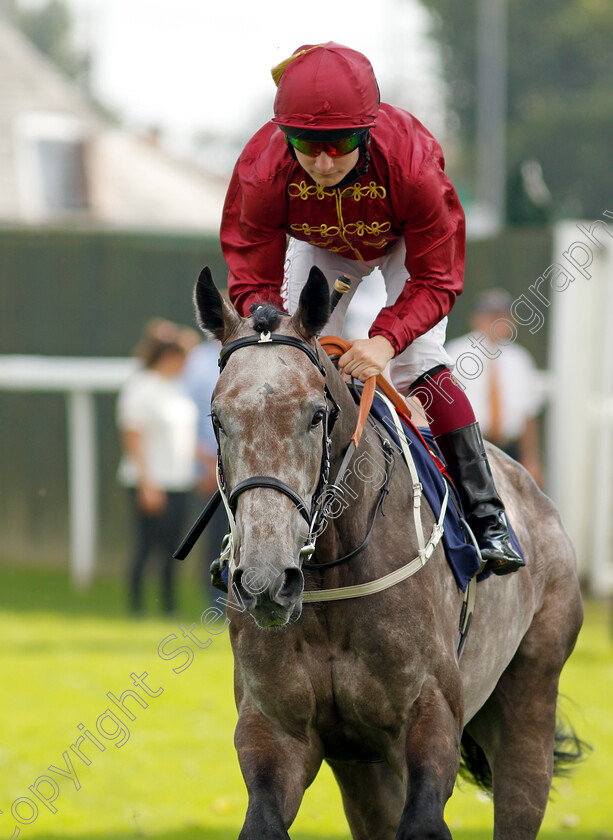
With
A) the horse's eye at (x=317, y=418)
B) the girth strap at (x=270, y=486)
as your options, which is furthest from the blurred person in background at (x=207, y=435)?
the girth strap at (x=270, y=486)

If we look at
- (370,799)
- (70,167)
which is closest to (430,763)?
(370,799)

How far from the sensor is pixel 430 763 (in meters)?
3.22

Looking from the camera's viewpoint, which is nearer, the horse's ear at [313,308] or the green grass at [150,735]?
the horse's ear at [313,308]

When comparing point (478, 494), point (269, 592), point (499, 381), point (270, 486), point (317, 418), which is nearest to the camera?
point (269, 592)

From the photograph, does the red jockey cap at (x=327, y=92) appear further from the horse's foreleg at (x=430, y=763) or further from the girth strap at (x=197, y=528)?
the horse's foreleg at (x=430, y=763)

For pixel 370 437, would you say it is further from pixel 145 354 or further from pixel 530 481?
pixel 145 354

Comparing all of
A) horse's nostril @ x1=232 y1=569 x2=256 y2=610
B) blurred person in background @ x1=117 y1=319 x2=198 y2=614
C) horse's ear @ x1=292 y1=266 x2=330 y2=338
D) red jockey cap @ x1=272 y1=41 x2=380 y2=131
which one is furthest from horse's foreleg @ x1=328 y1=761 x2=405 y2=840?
blurred person in background @ x1=117 y1=319 x2=198 y2=614

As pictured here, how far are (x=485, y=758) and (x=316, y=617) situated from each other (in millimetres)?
1673

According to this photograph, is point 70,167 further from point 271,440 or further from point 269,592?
point 269,592

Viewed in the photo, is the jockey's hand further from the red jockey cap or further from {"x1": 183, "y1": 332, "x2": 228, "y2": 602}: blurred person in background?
{"x1": 183, "y1": 332, "x2": 228, "y2": 602}: blurred person in background

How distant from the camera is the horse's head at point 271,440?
108 inches

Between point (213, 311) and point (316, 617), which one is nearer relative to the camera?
point (213, 311)

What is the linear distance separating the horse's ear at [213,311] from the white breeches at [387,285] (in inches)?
28.5

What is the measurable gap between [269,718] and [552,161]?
148ft
